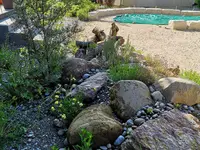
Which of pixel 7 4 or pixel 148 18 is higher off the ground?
pixel 7 4

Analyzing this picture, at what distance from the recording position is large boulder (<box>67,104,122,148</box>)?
7.41 ft

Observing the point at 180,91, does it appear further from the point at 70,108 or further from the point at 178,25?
the point at 178,25

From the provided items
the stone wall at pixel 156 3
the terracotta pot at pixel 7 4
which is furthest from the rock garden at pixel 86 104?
the stone wall at pixel 156 3

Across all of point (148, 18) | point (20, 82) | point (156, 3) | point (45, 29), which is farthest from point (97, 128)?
point (156, 3)

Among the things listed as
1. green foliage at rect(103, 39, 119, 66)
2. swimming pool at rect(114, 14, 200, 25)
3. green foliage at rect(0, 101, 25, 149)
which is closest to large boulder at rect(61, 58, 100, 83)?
green foliage at rect(103, 39, 119, 66)

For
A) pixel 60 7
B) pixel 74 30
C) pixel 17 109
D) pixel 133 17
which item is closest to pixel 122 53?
pixel 74 30

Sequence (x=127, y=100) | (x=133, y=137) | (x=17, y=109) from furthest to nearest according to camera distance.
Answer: (x=17, y=109)
(x=127, y=100)
(x=133, y=137)

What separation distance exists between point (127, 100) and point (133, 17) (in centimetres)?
833

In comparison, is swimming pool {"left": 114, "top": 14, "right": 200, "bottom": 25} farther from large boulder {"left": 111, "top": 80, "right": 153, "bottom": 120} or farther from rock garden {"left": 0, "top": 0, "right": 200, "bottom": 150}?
large boulder {"left": 111, "top": 80, "right": 153, "bottom": 120}

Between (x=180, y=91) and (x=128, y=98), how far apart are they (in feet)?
1.80

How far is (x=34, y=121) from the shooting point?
8.69ft

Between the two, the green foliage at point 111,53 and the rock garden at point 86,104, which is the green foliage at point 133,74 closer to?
the rock garden at point 86,104

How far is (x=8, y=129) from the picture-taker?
237 cm

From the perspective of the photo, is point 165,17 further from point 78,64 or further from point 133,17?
point 78,64
